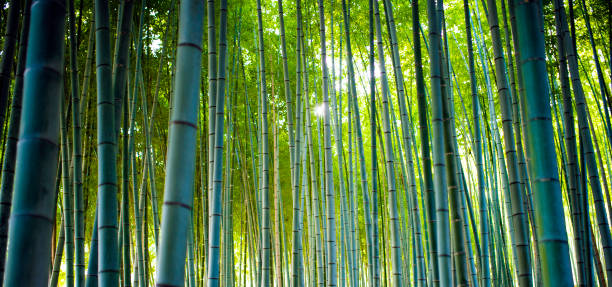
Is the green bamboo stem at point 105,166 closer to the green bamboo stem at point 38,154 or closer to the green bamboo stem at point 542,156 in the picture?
the green bamboo stem at point 38,154

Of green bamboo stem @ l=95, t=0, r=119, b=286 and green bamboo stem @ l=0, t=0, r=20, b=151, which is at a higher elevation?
green bamboo stem @ l=0, t=0, r=20, b=151

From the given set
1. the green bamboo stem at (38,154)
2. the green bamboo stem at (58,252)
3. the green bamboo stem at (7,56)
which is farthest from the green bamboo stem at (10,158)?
the green bamboo stem at (58,252)

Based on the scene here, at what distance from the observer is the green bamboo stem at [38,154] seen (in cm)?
95

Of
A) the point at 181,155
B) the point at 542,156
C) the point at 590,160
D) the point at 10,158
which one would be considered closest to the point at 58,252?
the point at 10,158

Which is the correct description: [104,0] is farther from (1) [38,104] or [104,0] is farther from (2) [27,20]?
(1) [38,104]

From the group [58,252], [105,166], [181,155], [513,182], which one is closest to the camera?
[181,155]

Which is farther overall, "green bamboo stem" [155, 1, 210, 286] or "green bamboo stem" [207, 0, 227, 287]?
"green bamboo stem" [207, 0, 227, 287]

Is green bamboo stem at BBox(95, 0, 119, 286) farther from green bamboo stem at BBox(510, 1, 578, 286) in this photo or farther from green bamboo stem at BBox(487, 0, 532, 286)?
green bamboo stem at BBox(487, 0, 532, 286)

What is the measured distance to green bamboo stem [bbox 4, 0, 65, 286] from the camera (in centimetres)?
95

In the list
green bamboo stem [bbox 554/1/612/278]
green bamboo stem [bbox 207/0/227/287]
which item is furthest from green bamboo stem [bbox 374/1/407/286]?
green bamboo stem [bbox 207/0/227/287]

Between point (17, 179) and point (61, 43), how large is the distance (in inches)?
12.2

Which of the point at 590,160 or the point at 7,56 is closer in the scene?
the point at 7,56

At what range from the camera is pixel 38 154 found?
99 cm

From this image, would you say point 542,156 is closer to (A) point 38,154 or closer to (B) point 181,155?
(B) point 181,155
